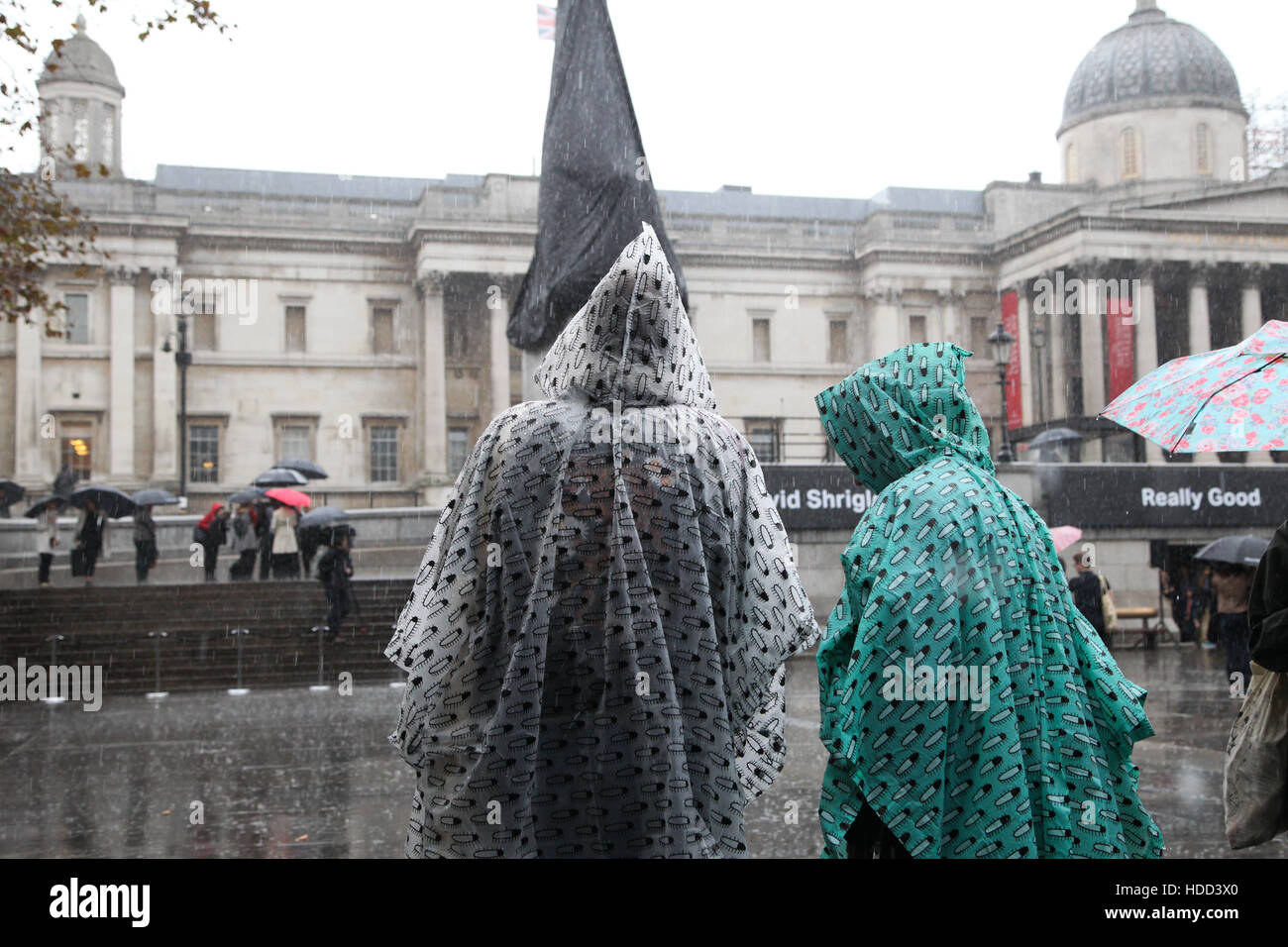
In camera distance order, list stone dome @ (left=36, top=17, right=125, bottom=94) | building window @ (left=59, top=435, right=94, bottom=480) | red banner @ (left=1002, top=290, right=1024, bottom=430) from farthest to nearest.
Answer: red banner @ (left=1002, top=290, right=1024, bottom=430) < building window @ (left=59, top=435, right=94, bottom=480) < stone dome @ (left=36, top=17, right=125, bottom=94)

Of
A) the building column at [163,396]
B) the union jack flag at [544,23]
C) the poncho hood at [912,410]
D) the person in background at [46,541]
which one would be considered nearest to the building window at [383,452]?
the building column at [163,396]

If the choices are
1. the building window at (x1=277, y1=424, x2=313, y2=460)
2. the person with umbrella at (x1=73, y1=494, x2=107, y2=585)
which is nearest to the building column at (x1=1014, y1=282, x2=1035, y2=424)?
the building window at (x1=277, y1=424, x2=313, y2=460)

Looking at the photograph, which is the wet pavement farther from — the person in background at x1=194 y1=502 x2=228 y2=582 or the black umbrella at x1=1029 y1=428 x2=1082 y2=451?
the black umbrella at x1=1029 y1=428 x2=1082 y2=451

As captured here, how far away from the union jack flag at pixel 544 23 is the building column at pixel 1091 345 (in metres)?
35.5

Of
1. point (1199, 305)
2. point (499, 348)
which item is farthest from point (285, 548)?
point (1199, 305)

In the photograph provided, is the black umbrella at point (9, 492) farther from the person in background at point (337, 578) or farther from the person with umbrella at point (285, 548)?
the person in background at point (337, 578)

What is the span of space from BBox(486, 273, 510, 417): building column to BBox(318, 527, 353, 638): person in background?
1278 inches

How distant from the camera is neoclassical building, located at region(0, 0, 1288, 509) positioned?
1940 inches

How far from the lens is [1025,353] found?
54562 mm

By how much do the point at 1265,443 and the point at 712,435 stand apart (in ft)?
4.72

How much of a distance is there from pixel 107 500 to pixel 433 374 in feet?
86.3

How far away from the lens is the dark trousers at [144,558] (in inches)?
924

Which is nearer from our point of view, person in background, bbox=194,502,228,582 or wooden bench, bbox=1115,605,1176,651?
wooden bench, bbox=1115,605,1176,651

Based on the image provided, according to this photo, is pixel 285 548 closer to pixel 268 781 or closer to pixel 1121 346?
pixel 268 781
